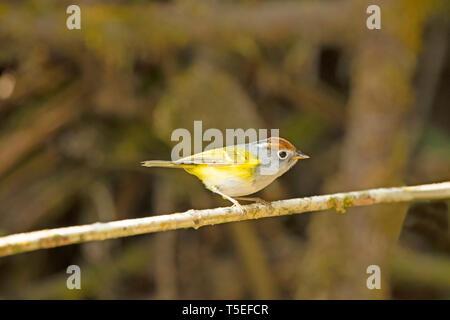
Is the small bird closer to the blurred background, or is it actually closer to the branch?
the branch

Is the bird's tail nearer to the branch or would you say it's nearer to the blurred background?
the branch

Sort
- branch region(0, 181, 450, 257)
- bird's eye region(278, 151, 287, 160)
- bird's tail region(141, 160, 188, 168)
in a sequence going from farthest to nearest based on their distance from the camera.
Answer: bird's eye region(278, 151, 287, 160) → bird's tail region(141, 160, 188, 168) → branch region(0, 181, 450, 257)

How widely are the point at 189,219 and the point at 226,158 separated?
0.45m

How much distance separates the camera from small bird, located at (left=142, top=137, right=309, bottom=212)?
1833mm

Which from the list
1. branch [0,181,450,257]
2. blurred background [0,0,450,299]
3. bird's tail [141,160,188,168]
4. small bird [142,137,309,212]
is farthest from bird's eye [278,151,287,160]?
blurred background [0,0,450,299]

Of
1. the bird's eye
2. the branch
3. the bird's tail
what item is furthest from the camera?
the bird's eye

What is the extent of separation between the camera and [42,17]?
3.35 meters

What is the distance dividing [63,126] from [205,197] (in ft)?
3.65

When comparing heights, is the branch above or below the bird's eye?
below

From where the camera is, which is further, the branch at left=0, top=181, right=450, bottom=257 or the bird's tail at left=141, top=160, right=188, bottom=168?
the bird's tail at left=141, top=160, right=188, bottom=168

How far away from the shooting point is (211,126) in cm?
330

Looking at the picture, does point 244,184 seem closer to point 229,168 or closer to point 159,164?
point 229,168

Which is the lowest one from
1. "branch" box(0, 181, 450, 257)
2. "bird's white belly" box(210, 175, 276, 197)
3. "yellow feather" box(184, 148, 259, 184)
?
"branch" box(0, 181, 450, 257)

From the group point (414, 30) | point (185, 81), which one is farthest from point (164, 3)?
point (414, 30)
